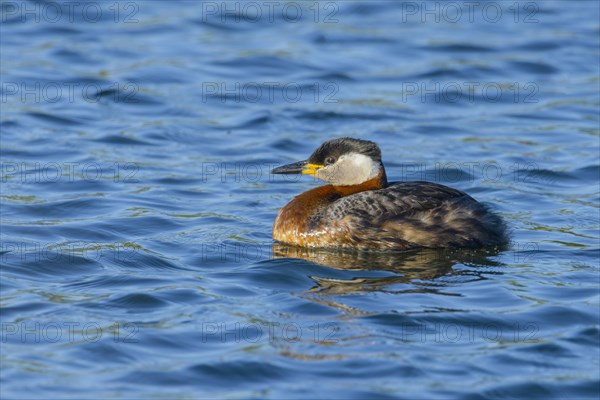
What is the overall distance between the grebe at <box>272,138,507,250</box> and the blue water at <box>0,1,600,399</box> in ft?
0.62

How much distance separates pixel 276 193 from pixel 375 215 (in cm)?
243

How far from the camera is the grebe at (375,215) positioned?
1033cm

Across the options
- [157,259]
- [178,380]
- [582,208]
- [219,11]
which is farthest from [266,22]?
[178,380]

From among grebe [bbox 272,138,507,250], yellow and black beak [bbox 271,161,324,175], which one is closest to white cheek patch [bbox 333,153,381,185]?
grebe [bbox 272,138,507,250]

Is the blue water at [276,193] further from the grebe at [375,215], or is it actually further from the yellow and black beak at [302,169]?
the yellow and black beak at [302,169]

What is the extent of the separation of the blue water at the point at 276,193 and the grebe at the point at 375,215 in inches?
7.4

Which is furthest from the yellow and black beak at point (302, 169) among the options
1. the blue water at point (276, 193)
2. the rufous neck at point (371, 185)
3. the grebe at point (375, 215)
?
the blue water at point (276, 193)

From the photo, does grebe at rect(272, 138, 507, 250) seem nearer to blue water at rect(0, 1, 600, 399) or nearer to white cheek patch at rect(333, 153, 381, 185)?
white cheek patch at rect(333, 153, 381, 185)

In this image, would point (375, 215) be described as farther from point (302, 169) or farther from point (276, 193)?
point (276, 193)

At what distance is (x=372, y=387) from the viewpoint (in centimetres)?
747

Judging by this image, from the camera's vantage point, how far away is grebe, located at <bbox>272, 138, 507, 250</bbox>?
10328mm

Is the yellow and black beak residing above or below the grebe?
above

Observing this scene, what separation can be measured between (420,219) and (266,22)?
375 inches

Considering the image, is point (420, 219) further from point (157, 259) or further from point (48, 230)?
point (48, 230)
